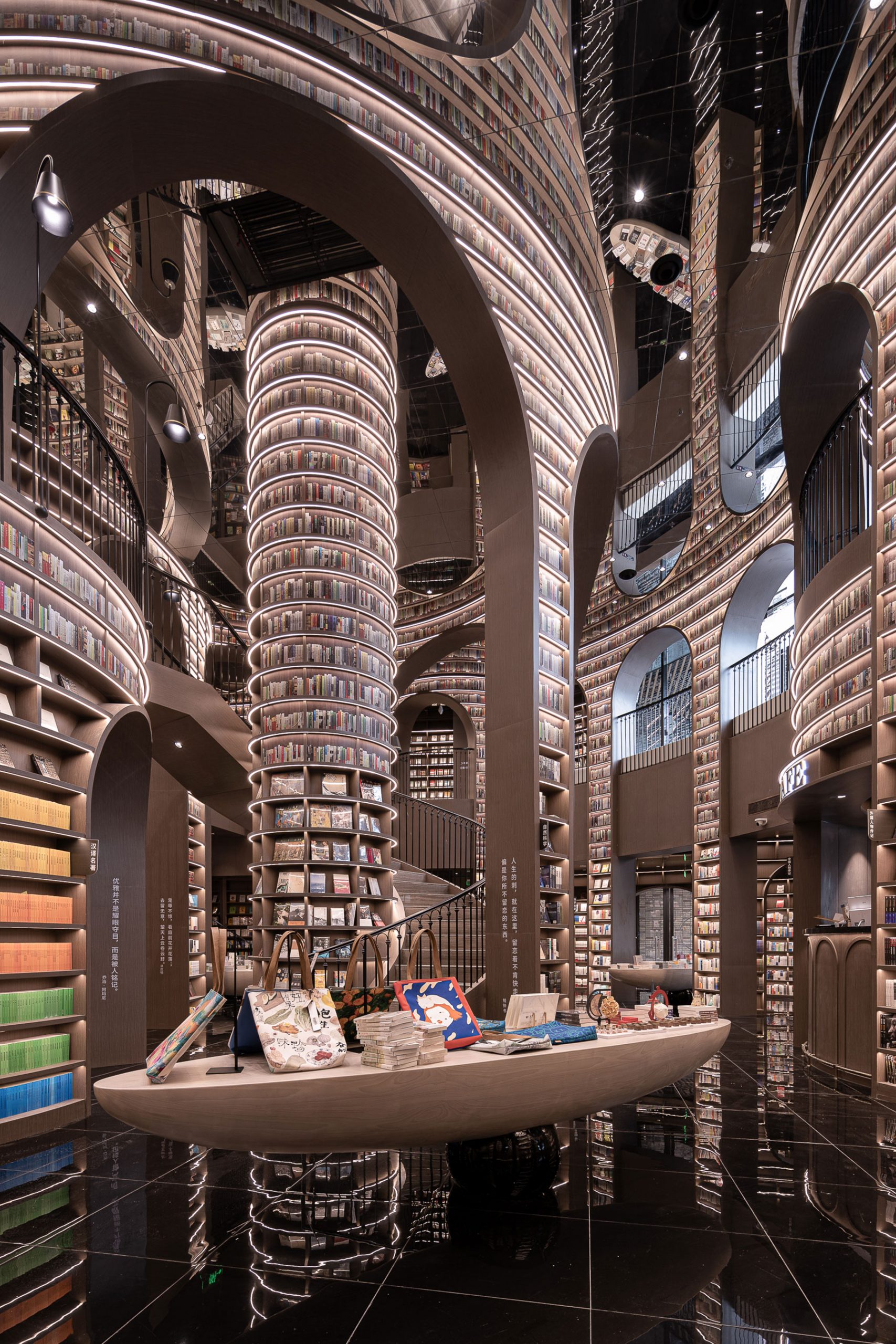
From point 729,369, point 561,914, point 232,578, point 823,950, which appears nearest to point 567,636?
point 561,914

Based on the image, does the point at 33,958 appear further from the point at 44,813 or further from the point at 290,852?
the point at 290,852

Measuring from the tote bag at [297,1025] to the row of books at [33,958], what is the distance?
2.10 metres

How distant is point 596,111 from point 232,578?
13.3 m

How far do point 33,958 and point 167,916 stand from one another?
542 cm

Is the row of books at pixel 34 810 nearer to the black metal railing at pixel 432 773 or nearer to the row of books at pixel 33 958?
the row of books at pixel 33 958

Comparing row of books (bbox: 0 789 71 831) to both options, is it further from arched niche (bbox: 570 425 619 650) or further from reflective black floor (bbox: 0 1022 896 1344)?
arched niche (bbox: 570 425 619 650)

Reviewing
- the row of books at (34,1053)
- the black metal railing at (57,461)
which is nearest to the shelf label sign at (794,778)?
the black metal railing at (57,461)

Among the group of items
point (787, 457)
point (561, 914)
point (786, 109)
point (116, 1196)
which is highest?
point (786, 109)

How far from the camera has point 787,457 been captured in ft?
32.8

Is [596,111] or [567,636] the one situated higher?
[596,111]

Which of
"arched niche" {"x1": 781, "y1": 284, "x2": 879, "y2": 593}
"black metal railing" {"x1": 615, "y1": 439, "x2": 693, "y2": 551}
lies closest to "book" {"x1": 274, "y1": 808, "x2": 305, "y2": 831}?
"arched niche" {"x1": 781, "y1": 284, "x2": 879, "y2": 593}

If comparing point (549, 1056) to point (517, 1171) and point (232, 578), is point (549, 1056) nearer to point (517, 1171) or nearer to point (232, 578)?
point (517, 1171)

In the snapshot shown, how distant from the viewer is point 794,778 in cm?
856

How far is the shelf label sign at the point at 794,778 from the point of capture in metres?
8.13
